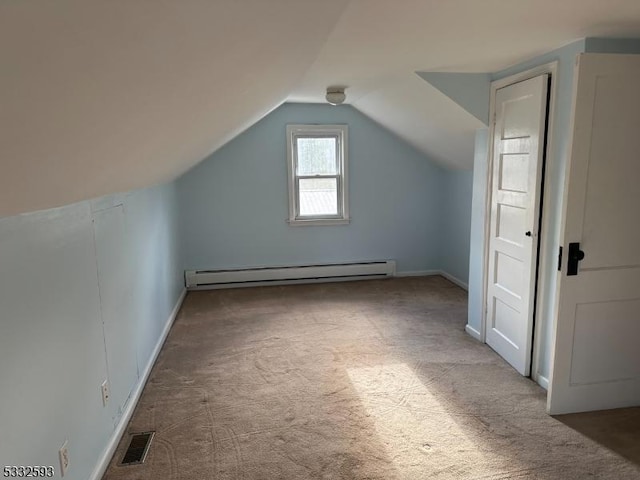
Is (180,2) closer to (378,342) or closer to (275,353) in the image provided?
(275,353)

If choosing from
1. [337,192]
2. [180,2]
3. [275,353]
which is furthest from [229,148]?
[180,2]

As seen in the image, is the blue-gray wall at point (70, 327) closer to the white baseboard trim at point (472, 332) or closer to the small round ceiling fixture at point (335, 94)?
the small round ceiling fixture at point (335, 94)

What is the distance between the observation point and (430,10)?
1.81 m

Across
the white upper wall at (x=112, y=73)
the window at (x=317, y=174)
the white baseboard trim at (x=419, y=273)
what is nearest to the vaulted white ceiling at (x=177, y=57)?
the white upper wall at (x=112, y=73)

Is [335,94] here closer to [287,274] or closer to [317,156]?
[317,156]

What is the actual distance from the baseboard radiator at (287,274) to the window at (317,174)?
1.82ft

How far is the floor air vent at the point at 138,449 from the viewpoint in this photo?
2.13m

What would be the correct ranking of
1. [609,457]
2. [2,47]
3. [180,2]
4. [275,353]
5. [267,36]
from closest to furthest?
1. [2,47]
2. [180,2]
3. [267,36]
4. [609,457]
5. [275,353]

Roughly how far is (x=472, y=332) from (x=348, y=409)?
1.54 metres

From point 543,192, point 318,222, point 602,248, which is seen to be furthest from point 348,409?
point 318,222

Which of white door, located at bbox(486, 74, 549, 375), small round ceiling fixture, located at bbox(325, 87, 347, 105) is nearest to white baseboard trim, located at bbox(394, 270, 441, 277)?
white door, located at bbox(486, 74, 549, 375)

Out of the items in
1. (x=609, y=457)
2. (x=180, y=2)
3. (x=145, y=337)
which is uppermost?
(x=180, y=2)

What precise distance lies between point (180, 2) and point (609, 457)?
2.57 m

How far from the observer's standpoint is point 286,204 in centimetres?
512
